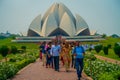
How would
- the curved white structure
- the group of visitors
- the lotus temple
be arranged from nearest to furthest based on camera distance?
the group of visitors
the lotus temple
the curved white structure

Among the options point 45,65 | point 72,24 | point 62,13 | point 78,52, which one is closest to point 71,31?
point 72,24

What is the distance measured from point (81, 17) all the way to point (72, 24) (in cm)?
402

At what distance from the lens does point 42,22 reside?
68500mm

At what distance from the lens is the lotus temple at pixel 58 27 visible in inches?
2453

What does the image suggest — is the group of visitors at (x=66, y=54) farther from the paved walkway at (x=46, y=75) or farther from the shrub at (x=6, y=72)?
the shrub at (x=6, y=72)

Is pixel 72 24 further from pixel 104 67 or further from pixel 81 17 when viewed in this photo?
pixel 104 67

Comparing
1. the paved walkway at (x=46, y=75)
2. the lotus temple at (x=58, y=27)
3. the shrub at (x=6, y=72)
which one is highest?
the lotus temple at (x=58, y=27)

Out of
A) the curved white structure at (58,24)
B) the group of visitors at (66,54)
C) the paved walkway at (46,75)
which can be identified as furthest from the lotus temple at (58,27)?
the paved walkway at (46,75)

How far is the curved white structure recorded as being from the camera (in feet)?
210

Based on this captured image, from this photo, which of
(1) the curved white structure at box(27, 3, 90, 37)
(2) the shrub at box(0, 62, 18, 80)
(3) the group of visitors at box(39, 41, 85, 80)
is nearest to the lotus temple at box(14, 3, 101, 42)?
(1) the curved white structure at box(27, 3, 90, 37)

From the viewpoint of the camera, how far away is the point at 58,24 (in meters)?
66.1

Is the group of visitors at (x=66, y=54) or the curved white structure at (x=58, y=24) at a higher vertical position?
the curved white structure at (x=58, y=24)

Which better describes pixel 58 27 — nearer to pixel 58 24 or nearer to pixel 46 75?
pixel 58 24

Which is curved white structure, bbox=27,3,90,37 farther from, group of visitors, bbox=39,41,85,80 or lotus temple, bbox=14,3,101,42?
group of visitors, bbox=39,41,85,80
